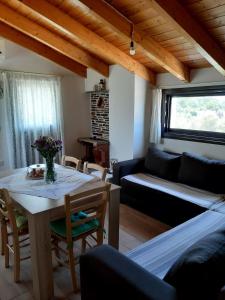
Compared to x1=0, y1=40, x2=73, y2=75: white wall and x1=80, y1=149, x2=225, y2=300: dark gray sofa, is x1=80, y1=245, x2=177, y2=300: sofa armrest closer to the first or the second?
x1=80, y1=149, x2=225, y2=300: dark gray sofa

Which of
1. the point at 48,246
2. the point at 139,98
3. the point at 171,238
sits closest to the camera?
the point at 48,246

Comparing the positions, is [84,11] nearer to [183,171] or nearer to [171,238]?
[183,171]

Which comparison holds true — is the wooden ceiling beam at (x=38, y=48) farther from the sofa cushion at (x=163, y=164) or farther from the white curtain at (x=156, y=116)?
the sofa cushion at (x=163, y=164)

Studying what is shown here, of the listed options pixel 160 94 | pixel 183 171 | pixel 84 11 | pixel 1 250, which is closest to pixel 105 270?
pixel 1 250

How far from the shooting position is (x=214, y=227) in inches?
A: 84.0

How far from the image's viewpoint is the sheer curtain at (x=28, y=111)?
4.27m

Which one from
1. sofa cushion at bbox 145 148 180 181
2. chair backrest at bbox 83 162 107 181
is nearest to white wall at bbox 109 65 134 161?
sofa cushion at bbox 145 148 180 181

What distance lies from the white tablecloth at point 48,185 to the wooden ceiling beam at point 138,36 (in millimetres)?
1714

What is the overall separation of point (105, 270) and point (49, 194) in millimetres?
948

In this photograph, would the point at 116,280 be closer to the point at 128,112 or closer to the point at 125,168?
the point at 125,168

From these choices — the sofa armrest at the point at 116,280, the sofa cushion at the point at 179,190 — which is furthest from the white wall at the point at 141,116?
the sofa armrest at the point at 116,280

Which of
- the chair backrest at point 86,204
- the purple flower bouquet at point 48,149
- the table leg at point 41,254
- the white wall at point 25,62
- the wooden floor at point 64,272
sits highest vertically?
the white wall at point 25,62

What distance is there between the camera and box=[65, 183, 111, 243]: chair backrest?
1.78 meters

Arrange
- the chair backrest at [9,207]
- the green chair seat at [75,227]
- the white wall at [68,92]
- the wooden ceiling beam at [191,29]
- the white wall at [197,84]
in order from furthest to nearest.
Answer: the white wall at [68,92], the white wall at [197,84], the wooden ceiling beam at [191,29], the green chair seat at [75,227], the chair backrest at [9,207]
